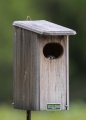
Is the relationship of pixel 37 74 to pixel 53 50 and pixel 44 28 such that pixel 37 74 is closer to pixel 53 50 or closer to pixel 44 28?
pixel 44 28

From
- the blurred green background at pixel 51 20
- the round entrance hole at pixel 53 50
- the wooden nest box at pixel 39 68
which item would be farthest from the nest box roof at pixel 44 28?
the blurred green background at pixel 51 20

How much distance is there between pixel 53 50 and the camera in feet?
30.6

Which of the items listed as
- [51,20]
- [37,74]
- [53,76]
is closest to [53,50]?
[53,76]

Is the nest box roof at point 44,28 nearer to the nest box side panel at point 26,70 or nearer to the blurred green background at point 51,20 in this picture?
the nest box side panel at point 26,70

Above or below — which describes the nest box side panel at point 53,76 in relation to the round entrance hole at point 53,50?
below

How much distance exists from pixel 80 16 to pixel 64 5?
1.71ft

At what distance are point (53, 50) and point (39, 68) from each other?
0.55m

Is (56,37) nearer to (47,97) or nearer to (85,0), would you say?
(47,97)

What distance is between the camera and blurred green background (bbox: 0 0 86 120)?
24.2m

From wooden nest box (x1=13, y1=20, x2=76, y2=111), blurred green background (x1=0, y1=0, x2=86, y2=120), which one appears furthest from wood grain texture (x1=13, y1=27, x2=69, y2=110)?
blurred green background (x1=0, y1=0, x2=86, y2=120)

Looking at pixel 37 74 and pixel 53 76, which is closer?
pixel 37 74

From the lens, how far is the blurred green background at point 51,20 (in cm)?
2422

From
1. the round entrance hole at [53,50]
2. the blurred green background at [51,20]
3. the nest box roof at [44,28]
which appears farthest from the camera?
the blurred green background at [51,20]

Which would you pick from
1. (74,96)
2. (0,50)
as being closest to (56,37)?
(74,96)
